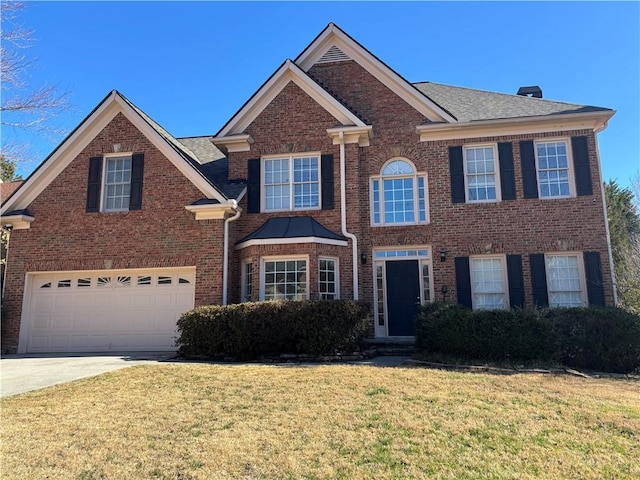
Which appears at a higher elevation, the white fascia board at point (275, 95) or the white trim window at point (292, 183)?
the white fascia board at point (275, 95)

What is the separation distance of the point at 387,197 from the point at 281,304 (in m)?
4.95

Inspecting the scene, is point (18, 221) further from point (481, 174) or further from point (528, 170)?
point (528, 170)

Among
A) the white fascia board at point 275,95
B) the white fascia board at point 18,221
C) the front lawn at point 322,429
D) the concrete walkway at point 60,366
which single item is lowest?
the front lawn at point 322,429

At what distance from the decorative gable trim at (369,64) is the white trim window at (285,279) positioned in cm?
580

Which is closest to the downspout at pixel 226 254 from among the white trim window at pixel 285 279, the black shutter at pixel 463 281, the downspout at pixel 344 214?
the white trim window at pixel 285 279

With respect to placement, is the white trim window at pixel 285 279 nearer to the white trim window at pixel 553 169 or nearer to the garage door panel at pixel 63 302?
the garage door panel at pixel 63 302

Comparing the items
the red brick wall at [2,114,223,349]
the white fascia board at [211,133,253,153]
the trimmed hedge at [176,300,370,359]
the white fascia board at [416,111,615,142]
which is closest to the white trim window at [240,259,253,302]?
the red brick wall at [2,114,223,349]

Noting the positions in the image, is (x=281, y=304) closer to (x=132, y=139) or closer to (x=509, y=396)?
(x=509, y=396)

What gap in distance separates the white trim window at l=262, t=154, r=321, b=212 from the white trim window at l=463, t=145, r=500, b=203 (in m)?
4.36

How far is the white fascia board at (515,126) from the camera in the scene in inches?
503

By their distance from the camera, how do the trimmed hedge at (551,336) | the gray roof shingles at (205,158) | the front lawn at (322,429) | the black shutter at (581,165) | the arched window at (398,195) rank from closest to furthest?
the front lawn at (322,429), the trimmed hedge at (551,336), the black shutter at (581,165), the arched window at (398,195), the gray roof shingles at (205,158)

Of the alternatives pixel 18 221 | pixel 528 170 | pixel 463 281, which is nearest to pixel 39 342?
pixel 18 221

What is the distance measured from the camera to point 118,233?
13.1m

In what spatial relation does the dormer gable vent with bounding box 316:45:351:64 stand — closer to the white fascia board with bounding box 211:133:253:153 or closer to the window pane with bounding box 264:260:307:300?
the white fascia board with bounding box 211:133:253:153
